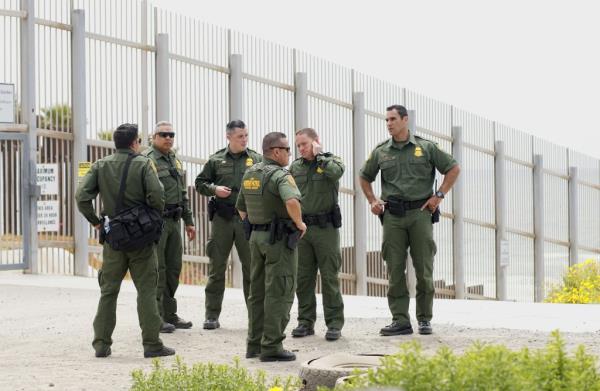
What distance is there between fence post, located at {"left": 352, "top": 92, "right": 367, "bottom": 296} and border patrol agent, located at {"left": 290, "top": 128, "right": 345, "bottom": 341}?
921 cm

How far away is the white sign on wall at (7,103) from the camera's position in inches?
554

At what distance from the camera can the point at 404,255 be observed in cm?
926

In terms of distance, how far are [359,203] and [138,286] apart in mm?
10414

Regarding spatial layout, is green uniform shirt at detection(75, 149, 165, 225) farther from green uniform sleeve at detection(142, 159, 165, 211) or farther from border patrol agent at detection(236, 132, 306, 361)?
border patrol agent at detection(236, 132, 306, 361)

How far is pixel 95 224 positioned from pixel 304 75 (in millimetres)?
9306

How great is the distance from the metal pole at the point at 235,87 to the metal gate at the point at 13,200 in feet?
10.4

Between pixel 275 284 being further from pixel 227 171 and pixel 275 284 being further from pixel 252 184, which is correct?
pixel 227 171

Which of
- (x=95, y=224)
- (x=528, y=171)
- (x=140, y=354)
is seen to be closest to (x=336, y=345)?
(x=140, y=354)

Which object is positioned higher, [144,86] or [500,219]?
[144,86]

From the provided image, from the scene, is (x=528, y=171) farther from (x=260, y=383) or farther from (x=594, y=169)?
(x=260, y=383)

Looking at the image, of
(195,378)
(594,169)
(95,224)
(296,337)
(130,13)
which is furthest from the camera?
(594,169)

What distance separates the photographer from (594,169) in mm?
28094

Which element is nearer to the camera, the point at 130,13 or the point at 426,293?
the point at 426,293

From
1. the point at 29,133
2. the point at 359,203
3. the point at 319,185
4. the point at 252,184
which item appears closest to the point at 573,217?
the point at 359,203
